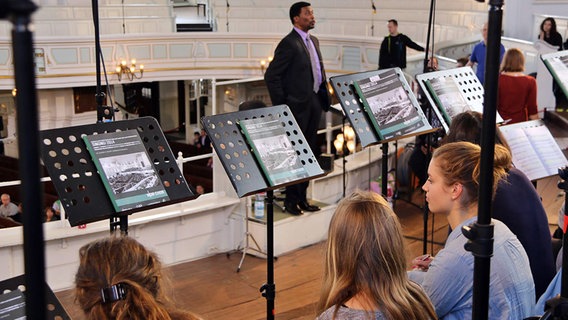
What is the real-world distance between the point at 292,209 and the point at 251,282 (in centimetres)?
83

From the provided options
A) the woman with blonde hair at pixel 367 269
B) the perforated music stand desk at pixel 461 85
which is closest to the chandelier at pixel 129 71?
the perforated music stand desk at pixel 461 85

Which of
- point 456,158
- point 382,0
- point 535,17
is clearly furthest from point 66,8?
point 456,158

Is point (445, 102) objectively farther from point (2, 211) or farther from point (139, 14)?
point (139, 14)

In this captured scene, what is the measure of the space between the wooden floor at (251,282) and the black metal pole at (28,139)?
11.9ft

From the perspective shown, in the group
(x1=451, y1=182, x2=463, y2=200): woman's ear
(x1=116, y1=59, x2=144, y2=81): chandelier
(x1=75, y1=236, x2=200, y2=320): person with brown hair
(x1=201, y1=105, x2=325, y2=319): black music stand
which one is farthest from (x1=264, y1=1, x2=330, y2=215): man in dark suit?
(x1=116, y1=59, x2=144, y2=81): chandelier

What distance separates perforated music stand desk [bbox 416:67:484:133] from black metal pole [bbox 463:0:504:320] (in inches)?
115

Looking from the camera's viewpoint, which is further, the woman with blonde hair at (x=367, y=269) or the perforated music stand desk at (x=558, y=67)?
the perforated music stand desk at (x=558, y=67)

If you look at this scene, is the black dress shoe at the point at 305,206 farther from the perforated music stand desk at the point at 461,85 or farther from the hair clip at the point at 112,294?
the hair clip at the point at 112,294

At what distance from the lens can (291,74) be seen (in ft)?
17.7

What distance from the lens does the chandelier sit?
40.4 ft

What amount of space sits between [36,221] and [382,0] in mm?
13955

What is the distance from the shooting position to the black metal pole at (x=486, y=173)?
1345 millimetres

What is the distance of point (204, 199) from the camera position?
5516mm

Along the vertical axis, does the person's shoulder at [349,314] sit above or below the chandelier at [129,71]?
above
